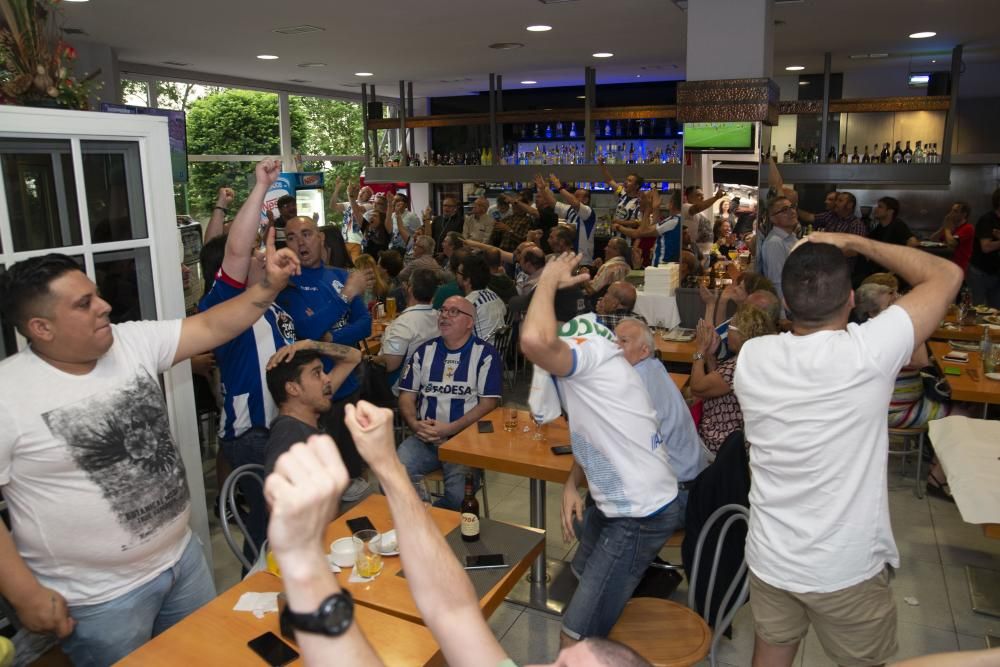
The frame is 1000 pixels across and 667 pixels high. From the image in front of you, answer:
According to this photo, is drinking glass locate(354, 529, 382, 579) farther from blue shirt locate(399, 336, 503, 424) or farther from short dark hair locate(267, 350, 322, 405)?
blue shirt locate(399, 336, 503, 424)

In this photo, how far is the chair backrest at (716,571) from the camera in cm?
260

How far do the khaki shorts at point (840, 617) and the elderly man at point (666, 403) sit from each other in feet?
2.49

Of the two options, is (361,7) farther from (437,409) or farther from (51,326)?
(51,326)

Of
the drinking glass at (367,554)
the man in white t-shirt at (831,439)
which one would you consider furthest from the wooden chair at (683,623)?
the drinking glass at (367,554)

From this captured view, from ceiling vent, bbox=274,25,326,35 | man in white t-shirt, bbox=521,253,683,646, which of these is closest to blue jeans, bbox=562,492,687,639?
man in white t-shirt, bbox=521,253,683,646

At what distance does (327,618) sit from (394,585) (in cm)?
157

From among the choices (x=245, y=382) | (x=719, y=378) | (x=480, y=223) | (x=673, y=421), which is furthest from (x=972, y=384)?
(x=480, y=223)

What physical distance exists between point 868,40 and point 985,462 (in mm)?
6596

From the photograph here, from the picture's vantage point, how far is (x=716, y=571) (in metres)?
2.79

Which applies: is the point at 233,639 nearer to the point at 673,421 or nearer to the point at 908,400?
the point at 673,421

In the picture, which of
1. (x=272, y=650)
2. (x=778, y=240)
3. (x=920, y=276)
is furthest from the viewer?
(x=778, y=240)

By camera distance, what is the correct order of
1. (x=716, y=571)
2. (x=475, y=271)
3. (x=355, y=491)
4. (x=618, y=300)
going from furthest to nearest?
(x=475, y=271) < (x=618, y=300) < (x=355, y=491) < (x=716, y=571)

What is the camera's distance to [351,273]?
177 inches

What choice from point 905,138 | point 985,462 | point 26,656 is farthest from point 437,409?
point 905,138
